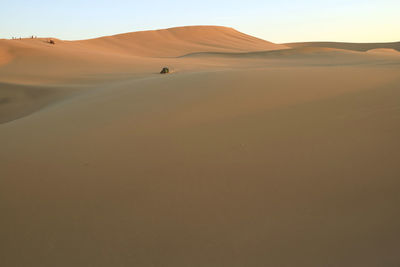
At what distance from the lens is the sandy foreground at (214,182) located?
1716 millimetres

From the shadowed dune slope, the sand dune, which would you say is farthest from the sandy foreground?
the sand dune

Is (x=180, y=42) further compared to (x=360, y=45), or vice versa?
(x=360, y=45)

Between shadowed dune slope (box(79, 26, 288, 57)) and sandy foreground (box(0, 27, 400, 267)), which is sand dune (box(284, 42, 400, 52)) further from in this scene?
sandy foreground (box(0, 27, 400, 267))

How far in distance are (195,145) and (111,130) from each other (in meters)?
1.02

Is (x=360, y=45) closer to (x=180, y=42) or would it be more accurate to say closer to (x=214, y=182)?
(x=180, y=42)

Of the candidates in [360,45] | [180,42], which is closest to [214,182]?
[180,42]

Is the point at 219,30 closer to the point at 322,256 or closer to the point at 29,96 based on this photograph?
the point at 29,96

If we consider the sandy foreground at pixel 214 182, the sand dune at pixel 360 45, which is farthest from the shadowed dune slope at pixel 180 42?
the sandy foreground at pixel 214 182

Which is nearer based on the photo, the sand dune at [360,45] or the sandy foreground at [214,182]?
the sandy foreground at [214,182]

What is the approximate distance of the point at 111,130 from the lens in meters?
3.43

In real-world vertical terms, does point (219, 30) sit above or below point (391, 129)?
above

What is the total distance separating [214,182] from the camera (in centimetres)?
225

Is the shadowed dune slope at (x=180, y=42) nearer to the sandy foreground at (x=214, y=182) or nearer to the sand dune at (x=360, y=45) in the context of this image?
the sand dune at (x=360, y=45)

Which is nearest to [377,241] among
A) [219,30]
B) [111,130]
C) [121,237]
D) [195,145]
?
[121,237]
